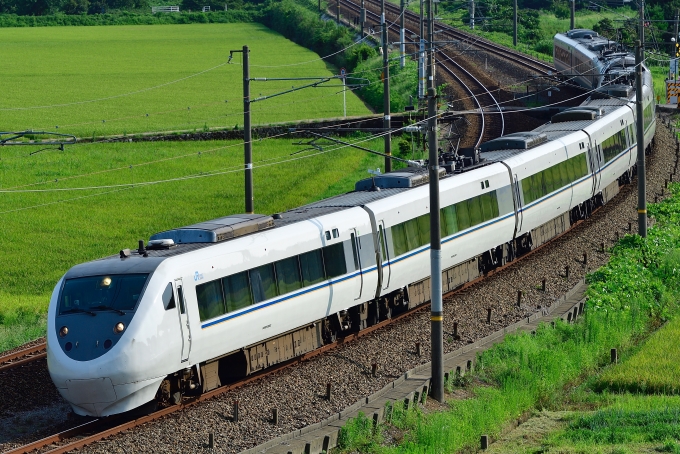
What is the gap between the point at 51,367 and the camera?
17.5 meters

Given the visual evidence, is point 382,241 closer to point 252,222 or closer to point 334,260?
point 334,260

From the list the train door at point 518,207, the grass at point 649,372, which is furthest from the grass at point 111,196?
the grass at point 649,372

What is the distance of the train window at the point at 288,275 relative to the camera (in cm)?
2044

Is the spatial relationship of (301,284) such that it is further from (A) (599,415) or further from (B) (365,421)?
(A) (599,415)

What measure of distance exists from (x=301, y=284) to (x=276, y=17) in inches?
3578

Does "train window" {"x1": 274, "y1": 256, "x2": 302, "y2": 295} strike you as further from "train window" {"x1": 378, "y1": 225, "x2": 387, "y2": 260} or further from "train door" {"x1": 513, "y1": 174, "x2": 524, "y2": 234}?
"train door" {"x1": 513, "y1": 174, "x2": 524, "y2": 234}

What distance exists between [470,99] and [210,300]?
1665 inches

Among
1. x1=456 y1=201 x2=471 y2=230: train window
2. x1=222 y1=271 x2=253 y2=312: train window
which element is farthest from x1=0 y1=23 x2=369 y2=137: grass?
x1=222 y1=271 x2=253 y2=312: train window

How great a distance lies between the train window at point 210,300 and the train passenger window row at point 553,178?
13.3m

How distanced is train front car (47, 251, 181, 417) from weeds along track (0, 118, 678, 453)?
0.60 meters

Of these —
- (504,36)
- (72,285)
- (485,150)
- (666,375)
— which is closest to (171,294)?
(72,285)

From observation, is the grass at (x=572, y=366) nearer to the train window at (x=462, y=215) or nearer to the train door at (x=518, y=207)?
the train door at (x=518, y=207)

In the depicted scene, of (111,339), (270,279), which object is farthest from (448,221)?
(111,339)

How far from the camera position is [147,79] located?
258 feet
